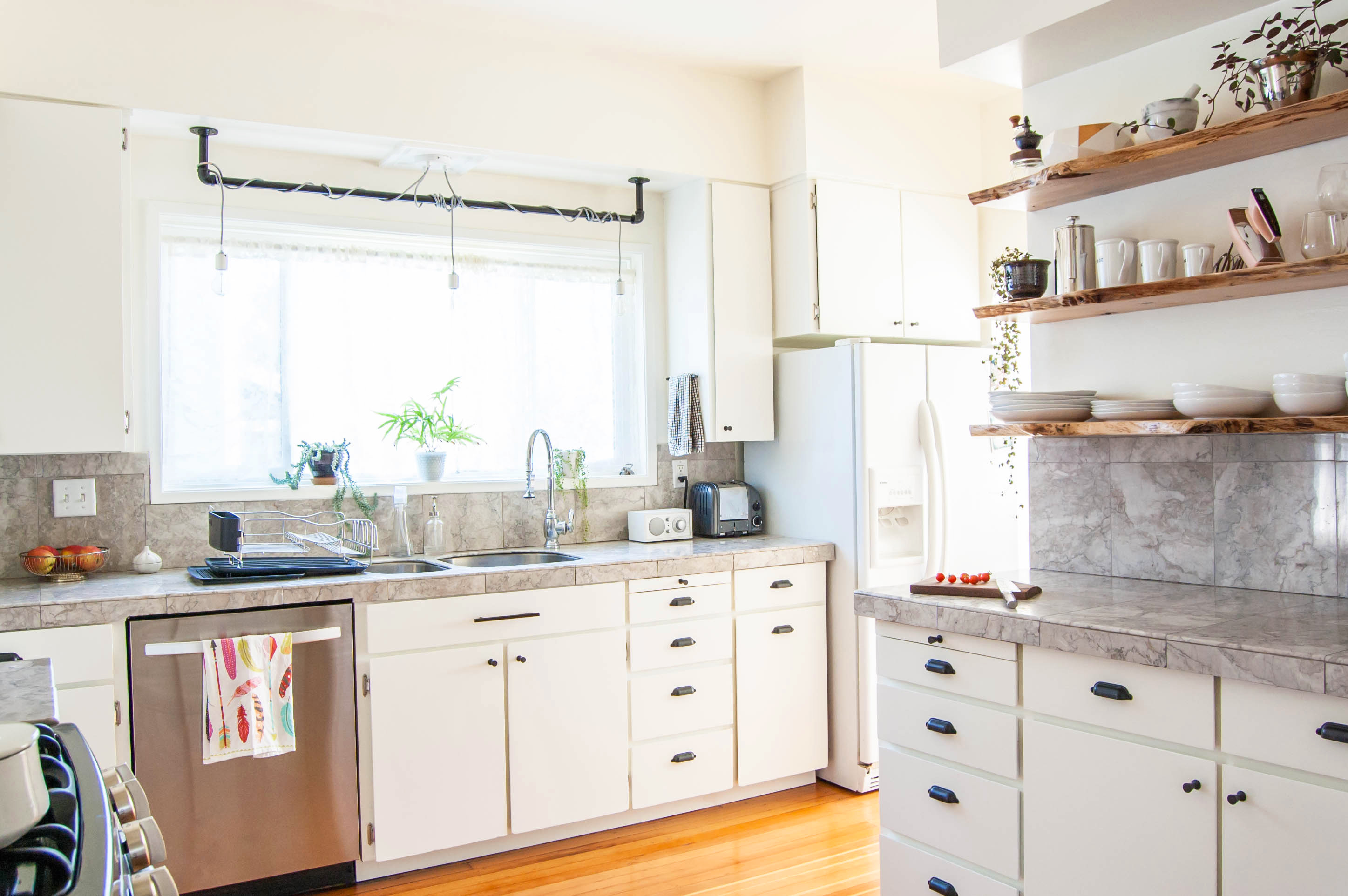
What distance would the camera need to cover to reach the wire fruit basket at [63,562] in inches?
113

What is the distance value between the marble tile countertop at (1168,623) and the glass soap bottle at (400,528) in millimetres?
1729

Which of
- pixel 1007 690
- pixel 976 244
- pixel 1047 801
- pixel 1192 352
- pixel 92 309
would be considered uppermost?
pixel 976 244

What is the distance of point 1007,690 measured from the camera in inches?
90.0

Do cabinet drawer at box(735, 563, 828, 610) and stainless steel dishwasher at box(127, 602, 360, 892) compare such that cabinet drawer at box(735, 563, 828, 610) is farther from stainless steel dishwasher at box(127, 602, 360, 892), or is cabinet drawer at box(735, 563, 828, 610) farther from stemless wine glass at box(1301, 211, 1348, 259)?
stemless wine glass at box(1301, 211, 1348, 259)

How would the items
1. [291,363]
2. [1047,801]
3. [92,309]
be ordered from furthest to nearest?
[291,363], [92,309], [1047,801]

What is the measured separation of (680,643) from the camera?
344cm

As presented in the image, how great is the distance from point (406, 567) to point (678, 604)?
968 mm

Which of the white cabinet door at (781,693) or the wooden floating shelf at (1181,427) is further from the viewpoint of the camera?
the white cabinet door at (781,693)

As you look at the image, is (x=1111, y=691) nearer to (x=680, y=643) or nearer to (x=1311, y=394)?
(x=1311, y=394)

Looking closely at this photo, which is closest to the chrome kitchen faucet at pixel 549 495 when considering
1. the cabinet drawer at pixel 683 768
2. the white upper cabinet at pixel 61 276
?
the cabinet drawer at pixel 683 768

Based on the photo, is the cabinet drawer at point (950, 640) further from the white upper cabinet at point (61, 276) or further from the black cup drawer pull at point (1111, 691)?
the white upper cabinet at point (61, 276)

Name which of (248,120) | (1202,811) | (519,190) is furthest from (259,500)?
(1202,811)

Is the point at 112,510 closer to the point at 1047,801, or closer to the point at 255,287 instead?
the point at 255,287

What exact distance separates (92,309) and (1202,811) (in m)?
3.09
